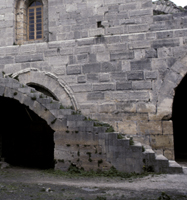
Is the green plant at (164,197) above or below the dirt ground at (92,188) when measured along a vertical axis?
above

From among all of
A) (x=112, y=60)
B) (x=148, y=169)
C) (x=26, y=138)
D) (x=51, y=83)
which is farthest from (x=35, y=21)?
(x=148, y=169)

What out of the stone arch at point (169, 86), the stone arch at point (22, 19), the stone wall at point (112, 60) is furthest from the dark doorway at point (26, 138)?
the stone arch at point (169, 86)

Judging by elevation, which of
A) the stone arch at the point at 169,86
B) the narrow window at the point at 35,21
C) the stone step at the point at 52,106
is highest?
the narrow window at the point at 35,21

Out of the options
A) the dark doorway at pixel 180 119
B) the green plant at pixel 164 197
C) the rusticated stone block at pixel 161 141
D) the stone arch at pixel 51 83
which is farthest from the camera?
the dark doorway at pixel 180 119

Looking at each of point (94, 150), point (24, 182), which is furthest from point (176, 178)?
point (24, 182)

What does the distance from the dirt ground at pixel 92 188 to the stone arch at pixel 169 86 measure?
258cm

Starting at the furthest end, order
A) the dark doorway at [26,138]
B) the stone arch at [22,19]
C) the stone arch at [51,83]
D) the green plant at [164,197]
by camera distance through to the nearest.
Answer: the stone arch at [22,19] < the dark doorway at [26,138] < the stone arch at [51,83] < the green plant at [164,197]

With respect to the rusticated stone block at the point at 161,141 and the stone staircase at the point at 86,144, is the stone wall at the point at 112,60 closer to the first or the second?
the rusticated stone block at the point at 161,141

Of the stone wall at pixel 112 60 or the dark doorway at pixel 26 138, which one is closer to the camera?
the stone wall at pixel 112 60

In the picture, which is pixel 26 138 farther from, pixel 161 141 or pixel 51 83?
pixel 161 141

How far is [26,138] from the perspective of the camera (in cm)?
1009

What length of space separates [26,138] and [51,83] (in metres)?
2.83

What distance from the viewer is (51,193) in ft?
14.5

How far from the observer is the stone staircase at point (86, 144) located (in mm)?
5895
